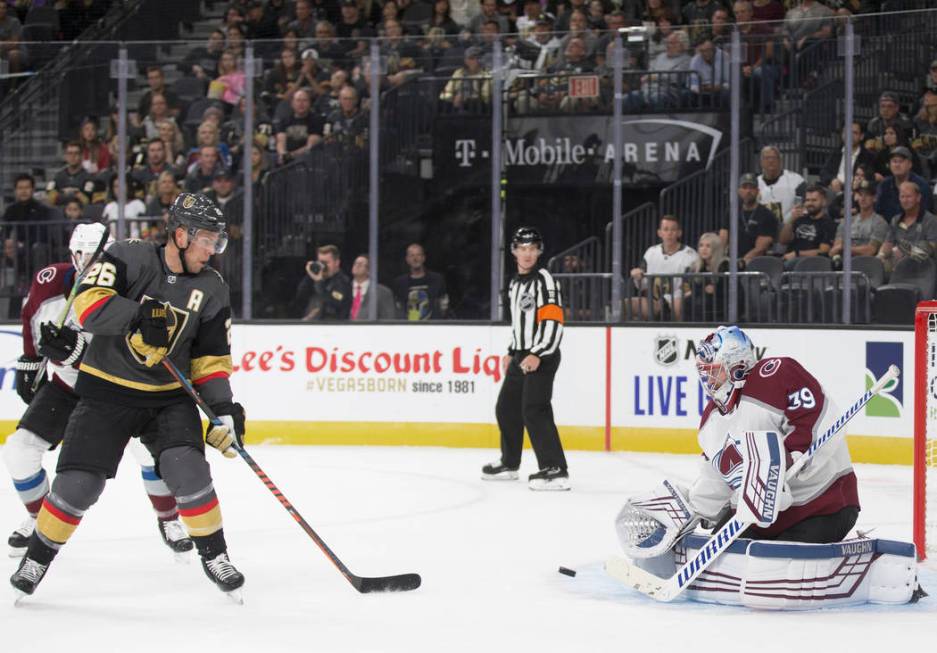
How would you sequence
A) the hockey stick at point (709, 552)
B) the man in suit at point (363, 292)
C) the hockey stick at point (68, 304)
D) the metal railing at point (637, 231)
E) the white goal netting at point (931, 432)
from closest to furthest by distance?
the hockey stick at point (709, 552) → the hockey stick at point (68, 304) → the white goal netting at point (931, 432) → the metal railing at point (637, 231) → the man in suit at point (363, 292)

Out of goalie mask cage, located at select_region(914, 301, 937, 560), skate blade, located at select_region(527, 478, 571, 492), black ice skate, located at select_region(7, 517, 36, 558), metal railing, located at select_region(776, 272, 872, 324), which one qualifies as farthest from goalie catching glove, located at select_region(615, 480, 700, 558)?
metal railing, located at select_region(776, 272, 872, 324)

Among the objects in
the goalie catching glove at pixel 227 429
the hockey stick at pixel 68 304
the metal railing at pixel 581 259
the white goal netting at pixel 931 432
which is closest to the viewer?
the goalie catching glove at pixel 227 429

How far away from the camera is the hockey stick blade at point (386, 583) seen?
4.19 meters

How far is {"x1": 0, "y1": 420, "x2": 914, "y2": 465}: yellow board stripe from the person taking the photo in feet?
26.8

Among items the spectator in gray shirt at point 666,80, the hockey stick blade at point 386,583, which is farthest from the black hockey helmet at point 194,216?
the spectator in gray shirt at point 666,80

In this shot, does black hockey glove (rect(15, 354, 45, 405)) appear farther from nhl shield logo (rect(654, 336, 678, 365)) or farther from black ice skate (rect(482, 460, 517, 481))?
nhl shield logo (rect(654, 336, 678, 365))

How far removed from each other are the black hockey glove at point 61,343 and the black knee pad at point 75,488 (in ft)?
2.29

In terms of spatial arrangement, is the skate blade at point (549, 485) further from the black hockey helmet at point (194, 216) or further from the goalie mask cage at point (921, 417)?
the black hockey helmet at point (194, 216)

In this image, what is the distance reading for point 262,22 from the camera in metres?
11.2

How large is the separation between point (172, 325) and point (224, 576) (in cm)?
74

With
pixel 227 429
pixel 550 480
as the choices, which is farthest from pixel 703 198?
pixel 227 429

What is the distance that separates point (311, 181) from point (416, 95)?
847 mm

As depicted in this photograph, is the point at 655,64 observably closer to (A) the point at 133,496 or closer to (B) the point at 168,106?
(B) the point at 168,106

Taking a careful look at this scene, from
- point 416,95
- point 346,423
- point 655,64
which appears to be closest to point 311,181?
point 416,95
